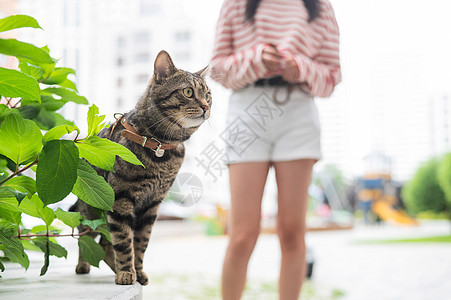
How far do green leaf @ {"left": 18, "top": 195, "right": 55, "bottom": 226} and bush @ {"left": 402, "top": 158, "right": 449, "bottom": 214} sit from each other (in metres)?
14.1

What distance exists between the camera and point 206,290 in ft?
8.40

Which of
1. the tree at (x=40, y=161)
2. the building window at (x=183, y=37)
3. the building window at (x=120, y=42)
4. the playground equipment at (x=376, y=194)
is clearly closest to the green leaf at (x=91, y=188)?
the tree at (x=40, y=161)

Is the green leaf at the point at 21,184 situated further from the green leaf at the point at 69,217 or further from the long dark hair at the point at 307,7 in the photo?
the long dark hair at the point at 307,7

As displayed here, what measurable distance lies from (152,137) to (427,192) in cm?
1412

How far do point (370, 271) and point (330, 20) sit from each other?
2853 millimetres

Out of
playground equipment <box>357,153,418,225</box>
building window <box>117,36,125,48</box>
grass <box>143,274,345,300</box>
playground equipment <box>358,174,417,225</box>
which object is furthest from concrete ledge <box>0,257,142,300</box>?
building window <box>117,36,125,48</box>

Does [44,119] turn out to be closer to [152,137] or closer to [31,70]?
[31,70]

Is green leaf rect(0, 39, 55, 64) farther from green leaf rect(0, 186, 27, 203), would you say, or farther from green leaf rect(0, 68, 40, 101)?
green leaf rect(0, 186, 27, 203)

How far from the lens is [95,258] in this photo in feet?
2.10

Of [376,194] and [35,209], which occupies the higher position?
[35,209]

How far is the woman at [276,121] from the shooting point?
1.07m

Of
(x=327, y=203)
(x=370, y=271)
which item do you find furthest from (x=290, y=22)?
(x=327, y=203)

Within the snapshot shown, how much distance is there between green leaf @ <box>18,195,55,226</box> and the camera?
0.56 metres

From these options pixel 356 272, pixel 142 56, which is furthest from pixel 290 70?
pixel 142 56
